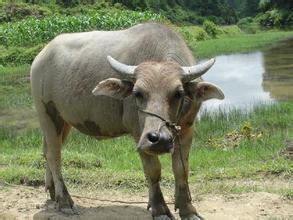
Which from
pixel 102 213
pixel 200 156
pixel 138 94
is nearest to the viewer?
pixel 138 94

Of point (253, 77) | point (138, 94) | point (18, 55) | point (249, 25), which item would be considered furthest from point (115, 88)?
point (249, 25)

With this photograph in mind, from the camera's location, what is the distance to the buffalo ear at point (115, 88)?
4648 mm

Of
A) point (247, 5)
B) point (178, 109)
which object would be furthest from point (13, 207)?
point (247, 5)

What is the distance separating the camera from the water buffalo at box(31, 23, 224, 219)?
14.3ft

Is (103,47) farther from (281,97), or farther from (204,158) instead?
(281,97)

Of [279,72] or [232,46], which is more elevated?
[232,46]

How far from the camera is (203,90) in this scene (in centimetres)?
463

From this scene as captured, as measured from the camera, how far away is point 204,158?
838 centimetres

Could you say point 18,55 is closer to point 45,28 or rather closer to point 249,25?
point 45,28

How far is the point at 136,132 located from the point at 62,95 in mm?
1227

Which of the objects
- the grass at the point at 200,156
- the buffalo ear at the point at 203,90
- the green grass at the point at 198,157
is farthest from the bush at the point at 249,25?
the buffalo ear at the point at 203,90

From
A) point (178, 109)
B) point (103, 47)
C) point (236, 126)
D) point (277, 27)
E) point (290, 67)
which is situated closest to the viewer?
point (178, 109)

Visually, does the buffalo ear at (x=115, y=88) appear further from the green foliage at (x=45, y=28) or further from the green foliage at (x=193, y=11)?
the green foliage at (x=193, y=11)

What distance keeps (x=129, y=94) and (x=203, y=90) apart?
0.65 m
